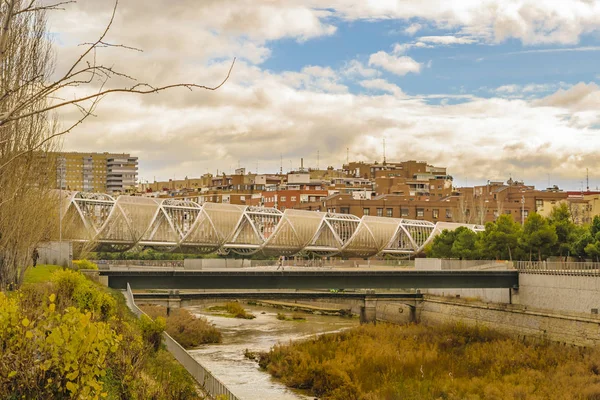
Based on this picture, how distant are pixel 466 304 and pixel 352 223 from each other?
1462 inches

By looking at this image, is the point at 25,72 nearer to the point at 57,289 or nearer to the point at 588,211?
the point at 57,289

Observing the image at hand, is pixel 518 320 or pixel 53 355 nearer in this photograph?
pixel 53 355

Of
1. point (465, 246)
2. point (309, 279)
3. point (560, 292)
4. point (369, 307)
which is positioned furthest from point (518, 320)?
point (465, 246)

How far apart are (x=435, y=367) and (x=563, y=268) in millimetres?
14406

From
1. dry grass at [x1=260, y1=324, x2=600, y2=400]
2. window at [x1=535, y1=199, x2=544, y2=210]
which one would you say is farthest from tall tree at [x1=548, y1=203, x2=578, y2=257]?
window at [x1=535, y1=199, x2=544, y2=210]

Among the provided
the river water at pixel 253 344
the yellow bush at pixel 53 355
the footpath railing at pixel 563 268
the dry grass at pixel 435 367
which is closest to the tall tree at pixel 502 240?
the footpath railing at pixel 563 268

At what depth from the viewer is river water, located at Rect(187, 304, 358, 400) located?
107 feet

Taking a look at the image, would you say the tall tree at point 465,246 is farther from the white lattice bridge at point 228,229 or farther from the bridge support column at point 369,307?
the white lattice bridge at point 228,229

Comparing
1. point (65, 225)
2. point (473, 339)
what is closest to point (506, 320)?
point (473, 339)

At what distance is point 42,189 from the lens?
31.2 metres

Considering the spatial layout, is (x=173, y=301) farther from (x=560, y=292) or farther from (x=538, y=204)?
(x=538, y=204)

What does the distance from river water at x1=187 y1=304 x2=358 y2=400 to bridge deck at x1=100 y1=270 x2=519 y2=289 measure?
11.6 feet

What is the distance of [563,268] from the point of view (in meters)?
46.6

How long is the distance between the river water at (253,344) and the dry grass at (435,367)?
1.33 metres
